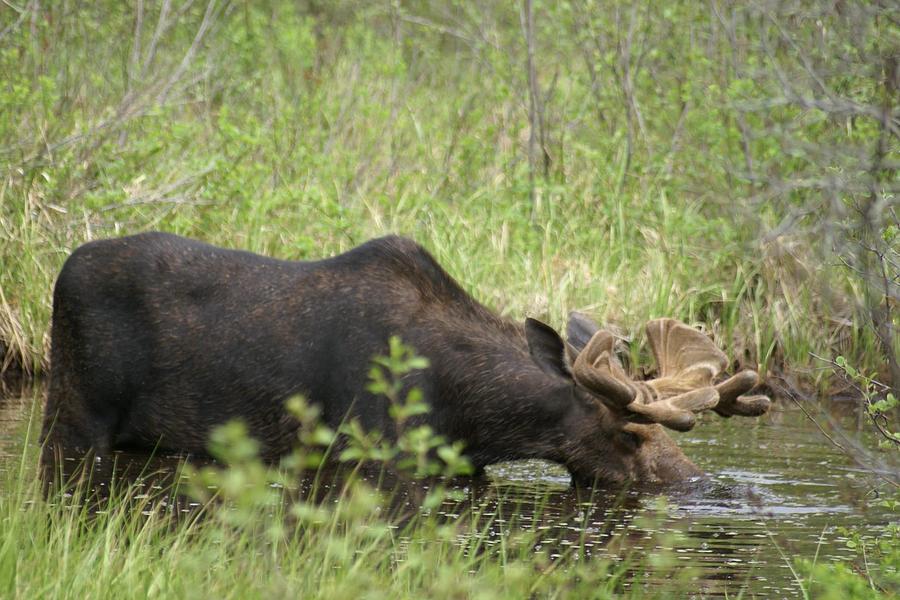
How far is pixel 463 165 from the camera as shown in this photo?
13.5 metres

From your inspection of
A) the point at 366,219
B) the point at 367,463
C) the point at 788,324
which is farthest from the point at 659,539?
the point at 366,219

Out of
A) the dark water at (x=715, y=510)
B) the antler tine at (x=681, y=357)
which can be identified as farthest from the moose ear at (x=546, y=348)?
the dark water at (x=715, y=510)

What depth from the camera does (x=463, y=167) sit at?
44.1ft

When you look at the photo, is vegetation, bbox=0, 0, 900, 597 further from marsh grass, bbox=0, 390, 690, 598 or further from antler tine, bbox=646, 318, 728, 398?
marsh grass, bbox=0, 390, 690, 598

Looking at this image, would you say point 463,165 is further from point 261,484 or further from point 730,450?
point 261,484

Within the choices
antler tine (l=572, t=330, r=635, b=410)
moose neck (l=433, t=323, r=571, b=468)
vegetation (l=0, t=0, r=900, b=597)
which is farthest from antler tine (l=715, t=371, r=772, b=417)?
vegetation (l=0, t=0, r=900, b=597)

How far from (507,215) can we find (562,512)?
16.2 feet

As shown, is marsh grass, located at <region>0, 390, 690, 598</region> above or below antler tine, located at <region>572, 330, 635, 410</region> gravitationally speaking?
below

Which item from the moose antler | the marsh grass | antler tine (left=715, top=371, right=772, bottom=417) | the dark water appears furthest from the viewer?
antler tine (left=715, top=371, right=772, bottom=417)

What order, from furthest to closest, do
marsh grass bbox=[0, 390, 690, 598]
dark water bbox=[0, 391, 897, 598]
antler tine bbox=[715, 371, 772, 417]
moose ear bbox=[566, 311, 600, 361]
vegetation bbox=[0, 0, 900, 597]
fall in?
vegetation bbox=[0, 0, 900, 597], moose ear bbox=[566, 311, 600, 361], antler tine bbox=[715, 371, 772, 417], dark water bbox=[0, 391, 897, 598], marsh grass bbox=[0, 390, 690, 598]

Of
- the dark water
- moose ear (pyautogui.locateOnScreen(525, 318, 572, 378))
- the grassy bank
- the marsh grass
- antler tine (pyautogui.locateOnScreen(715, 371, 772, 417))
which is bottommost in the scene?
the dark water

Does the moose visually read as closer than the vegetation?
Yes

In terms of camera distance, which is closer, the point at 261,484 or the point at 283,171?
the point at 261,484

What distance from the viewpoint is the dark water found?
6121 mm
